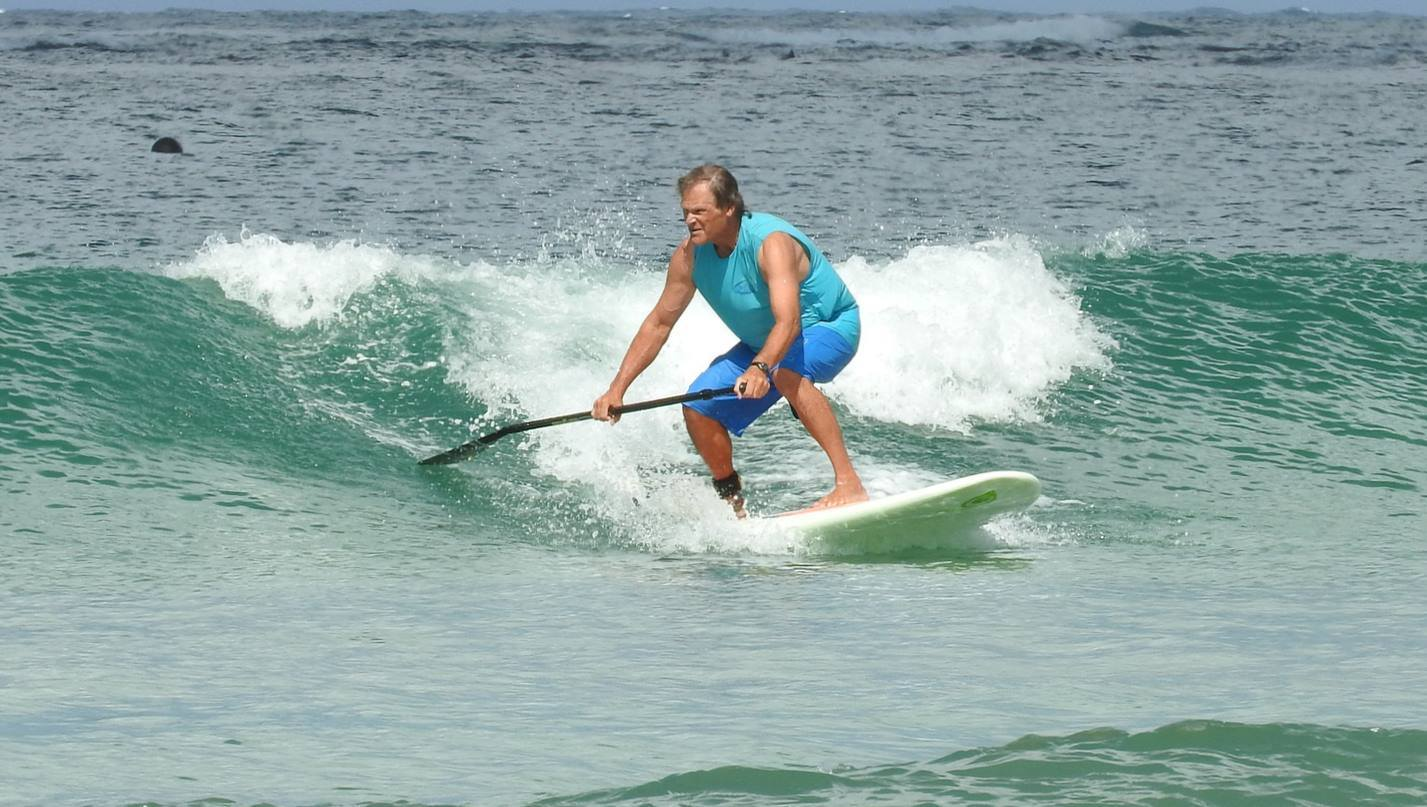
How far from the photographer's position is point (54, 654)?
203 inches

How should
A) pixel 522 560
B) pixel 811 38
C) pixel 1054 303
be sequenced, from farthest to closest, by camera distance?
1. pixel 811 38
2. pixel 1054 303
3. pixel 522 560

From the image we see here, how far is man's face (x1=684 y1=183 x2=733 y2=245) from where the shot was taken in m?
6.52

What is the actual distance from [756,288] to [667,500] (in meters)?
1.20

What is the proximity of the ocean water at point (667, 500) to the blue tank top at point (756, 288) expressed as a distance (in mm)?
853

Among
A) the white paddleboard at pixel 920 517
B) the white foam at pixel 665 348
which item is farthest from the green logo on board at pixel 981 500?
the white foam at pixel 665 348

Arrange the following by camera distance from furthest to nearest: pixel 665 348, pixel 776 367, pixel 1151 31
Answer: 1. pixel 1151 31
2. pixel 665 348
3. pixel 776 367

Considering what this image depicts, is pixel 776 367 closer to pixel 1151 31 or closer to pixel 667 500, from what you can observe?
pixel 667 500

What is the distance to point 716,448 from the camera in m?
7.06

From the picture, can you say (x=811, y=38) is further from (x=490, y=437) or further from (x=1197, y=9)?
(x=490, y=437)

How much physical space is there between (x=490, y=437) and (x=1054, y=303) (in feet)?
16.8

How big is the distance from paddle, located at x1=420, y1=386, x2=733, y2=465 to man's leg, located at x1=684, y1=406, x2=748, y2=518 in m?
0.12

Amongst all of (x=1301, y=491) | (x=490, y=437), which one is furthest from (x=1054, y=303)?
(x=490, y=437)

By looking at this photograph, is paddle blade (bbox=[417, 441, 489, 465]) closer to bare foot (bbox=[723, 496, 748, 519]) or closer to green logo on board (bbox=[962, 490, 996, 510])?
bare foot (bbox=[723, 496, 748, 519])

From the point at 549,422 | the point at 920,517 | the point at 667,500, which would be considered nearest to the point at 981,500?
the point at 920,517
